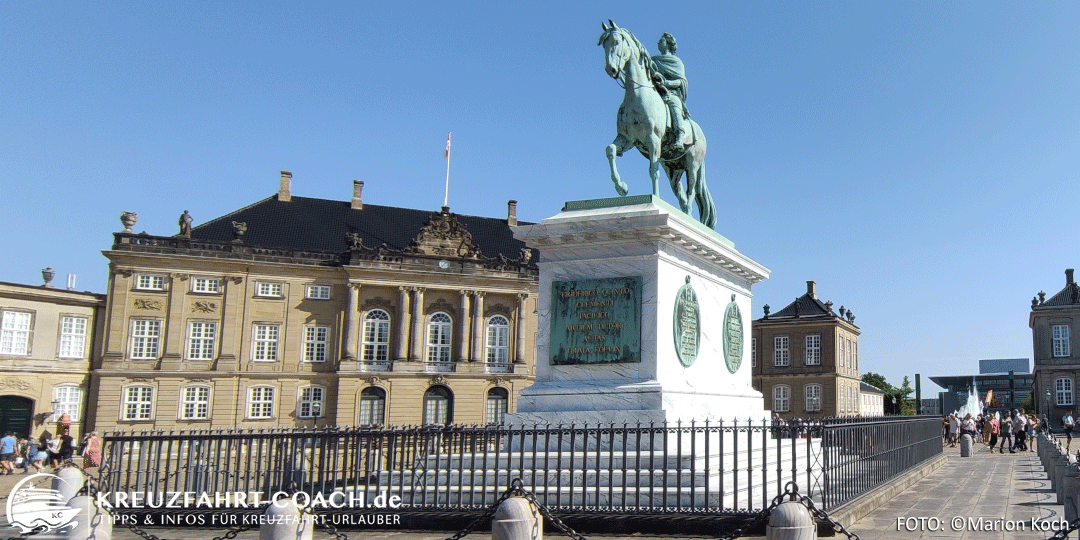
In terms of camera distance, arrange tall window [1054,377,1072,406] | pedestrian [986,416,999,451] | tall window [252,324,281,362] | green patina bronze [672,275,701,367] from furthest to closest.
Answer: tall window [1054,377,1072,406] < tall window [252,324,281,362] < pedestrian [986,416,999,451] < green patina bronze [672,275,701,367]

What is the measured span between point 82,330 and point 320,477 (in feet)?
140

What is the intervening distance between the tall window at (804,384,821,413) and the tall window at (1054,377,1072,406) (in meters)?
20.1

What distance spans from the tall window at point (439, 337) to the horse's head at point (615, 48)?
4152cm

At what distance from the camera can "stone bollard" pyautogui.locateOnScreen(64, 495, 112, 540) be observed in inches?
252

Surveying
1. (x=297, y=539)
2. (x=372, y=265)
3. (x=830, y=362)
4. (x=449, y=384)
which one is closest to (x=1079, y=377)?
(x=830, y=362)

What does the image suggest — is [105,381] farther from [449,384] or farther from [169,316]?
[449,384]

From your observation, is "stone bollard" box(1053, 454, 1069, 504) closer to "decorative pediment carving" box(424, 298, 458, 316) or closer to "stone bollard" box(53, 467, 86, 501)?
"stone bollard" box(53, 467, 86, 501)

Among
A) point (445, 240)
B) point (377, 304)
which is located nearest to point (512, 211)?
point (445, 240)

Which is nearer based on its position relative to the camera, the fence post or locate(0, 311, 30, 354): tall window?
the fence post

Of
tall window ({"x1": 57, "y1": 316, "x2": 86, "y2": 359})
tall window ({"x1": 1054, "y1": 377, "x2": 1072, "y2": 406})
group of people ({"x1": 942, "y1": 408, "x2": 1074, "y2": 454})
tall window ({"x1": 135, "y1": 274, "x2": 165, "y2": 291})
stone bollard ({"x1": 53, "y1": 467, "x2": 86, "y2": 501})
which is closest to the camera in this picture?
stone bollard ({"x1": 53, "y1": 467, "x2": 86, "y2": 501})

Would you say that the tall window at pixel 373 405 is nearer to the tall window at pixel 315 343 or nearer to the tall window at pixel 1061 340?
the tall window at pixel 315 343

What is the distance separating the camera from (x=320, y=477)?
9.98 m

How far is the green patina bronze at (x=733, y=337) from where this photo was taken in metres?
12.7

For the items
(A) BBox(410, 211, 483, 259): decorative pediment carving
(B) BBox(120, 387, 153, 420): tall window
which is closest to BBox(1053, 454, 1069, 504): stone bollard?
(A) BBox(410, 211, 483, 259): decorative pediment carving
